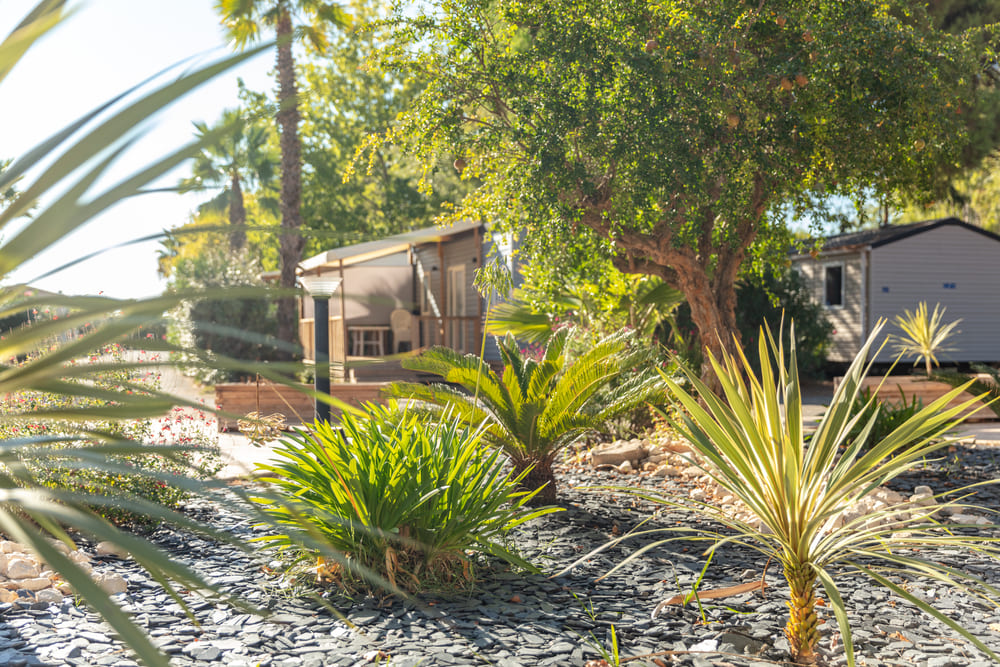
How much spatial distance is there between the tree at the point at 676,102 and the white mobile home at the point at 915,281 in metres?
11.5

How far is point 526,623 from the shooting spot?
3.51 metres

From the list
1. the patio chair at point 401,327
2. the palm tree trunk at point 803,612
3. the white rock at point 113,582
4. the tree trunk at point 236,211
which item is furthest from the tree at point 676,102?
the tree trunk at point 236,211

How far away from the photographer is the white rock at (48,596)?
3887 millimetres

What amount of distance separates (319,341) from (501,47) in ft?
13.3

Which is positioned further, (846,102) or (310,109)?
(310,109)

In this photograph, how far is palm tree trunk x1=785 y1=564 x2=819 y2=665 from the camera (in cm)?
288

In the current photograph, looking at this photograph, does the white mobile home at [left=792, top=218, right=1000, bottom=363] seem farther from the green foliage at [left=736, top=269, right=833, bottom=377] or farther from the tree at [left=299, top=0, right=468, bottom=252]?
the tree at [left=299, top=0, right=468, bottom=252]

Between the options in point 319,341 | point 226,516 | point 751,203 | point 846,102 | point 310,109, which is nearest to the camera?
point 226,516

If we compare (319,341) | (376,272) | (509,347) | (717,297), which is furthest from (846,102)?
(376,272)

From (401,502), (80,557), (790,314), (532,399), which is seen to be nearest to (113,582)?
(80,557)

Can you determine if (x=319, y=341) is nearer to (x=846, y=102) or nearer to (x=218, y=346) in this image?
(x=846, y=102)

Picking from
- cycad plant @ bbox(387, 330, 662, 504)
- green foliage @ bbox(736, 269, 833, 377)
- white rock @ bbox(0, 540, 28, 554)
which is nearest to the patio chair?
green foliage @ bbox(736, 269, 833, 377)

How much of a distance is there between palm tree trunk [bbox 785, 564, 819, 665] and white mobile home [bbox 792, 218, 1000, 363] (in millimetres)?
17194

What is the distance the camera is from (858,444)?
2883 millimetres
